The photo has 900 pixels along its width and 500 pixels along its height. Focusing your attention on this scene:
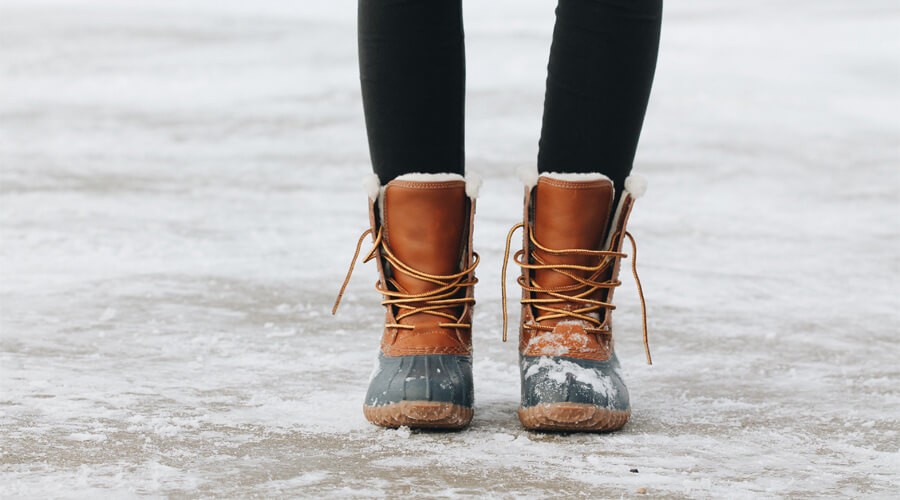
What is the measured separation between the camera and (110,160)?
3432 mm

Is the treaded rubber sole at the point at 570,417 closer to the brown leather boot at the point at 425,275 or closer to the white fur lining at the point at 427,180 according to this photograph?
the brown leather boot at the point at 425,275

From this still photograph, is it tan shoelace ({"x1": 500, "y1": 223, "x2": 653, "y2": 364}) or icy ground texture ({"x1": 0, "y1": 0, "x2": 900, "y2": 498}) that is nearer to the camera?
icy ground texture ({"x1": 0, "y1": 0, "x2": 900, "y2": 498})

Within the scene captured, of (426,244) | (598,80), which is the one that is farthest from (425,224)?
(598,80)

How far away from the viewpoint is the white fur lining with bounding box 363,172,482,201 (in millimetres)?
1279

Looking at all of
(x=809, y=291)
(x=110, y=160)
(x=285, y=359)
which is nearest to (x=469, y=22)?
(x=110, y=160)

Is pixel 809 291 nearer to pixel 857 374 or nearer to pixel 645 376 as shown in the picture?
pixel 857 374

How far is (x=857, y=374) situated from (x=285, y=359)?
75 cm

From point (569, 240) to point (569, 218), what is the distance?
0.08ft

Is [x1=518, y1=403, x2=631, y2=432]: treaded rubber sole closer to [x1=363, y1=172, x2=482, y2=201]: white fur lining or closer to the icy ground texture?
the icy ground texture

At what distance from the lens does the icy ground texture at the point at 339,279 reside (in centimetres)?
112

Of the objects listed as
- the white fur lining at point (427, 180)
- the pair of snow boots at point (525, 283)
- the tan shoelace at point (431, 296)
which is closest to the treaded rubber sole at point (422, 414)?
the pair of snow boots at point (525, 283)

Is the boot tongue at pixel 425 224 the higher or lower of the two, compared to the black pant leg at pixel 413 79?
lower

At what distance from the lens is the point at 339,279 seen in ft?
6.92

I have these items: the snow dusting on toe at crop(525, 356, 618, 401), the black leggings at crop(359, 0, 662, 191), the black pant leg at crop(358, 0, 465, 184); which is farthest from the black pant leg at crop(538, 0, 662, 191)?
the snow dusting on toe at crop(525, 356, 618, 401)
